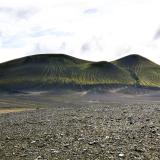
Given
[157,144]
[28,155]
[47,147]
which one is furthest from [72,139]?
[157,144]

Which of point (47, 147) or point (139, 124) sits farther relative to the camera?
point (139, 124)

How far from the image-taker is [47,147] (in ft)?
73.3

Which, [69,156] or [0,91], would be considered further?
[0,91]

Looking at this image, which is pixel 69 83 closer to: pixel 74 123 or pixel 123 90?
pixel 123 90

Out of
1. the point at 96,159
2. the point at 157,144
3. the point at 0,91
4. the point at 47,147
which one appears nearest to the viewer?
the point at 96,159

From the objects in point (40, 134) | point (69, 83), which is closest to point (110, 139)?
point (40, 134)

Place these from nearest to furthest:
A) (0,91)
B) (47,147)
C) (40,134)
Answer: (47,147) < (40,134) < (0,91)

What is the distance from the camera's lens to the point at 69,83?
628 feet

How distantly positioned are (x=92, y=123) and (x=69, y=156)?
9.28 m

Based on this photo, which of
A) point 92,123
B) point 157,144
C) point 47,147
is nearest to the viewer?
point 157,144

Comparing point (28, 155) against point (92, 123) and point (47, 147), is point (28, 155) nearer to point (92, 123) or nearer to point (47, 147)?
Answer: point (47, 147)

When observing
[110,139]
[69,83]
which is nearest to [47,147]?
[110,139]

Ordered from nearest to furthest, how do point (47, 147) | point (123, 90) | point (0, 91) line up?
point (47, 147) < point (0, 91) < point (123, 90)

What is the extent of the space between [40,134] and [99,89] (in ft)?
512
